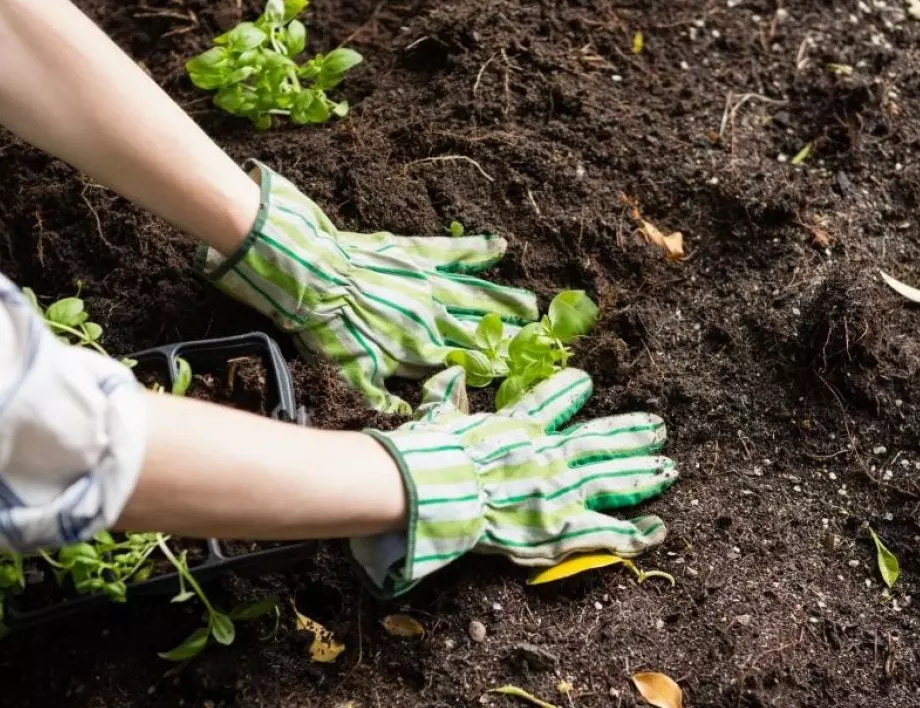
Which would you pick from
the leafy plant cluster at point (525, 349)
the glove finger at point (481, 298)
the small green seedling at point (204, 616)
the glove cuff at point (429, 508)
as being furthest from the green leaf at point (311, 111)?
the small green seedling at point (204, 616)

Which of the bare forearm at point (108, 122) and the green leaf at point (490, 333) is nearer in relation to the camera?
the bare forearm at point (108, 122)

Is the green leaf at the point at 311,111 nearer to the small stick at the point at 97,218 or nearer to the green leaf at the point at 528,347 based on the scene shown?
the small stick at the point at 97,218

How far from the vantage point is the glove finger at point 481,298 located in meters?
1.61

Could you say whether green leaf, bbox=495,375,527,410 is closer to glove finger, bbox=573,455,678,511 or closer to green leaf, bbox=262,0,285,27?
glove finger, bbox=573,455,678,511

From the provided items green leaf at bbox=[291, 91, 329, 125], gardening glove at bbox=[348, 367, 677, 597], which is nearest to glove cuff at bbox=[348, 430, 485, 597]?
gardening glove at bbox=[348, 367, 677, 597]

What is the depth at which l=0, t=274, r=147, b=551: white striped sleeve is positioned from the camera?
2.67ft

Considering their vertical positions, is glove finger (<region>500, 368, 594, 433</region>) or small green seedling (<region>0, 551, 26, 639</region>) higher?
small green seedling (<region>0, 551, 26, 639</region>)

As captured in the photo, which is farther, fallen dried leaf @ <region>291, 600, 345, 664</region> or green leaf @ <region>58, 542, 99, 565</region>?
fallen dried leaf @ <region>291, 600, 345, 664</region>

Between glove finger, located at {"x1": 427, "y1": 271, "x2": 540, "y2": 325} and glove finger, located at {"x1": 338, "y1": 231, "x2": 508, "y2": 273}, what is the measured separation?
0.07 ft

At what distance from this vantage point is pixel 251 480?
3.30 feet

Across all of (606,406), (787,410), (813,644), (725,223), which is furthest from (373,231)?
(813,644)

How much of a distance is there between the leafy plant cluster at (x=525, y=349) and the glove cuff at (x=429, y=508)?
9.9 inches

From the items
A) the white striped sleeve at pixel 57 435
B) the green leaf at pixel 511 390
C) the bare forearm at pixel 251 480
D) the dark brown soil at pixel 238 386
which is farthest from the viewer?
the green leaf at pixel 511 390

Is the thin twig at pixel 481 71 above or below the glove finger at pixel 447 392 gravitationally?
above
